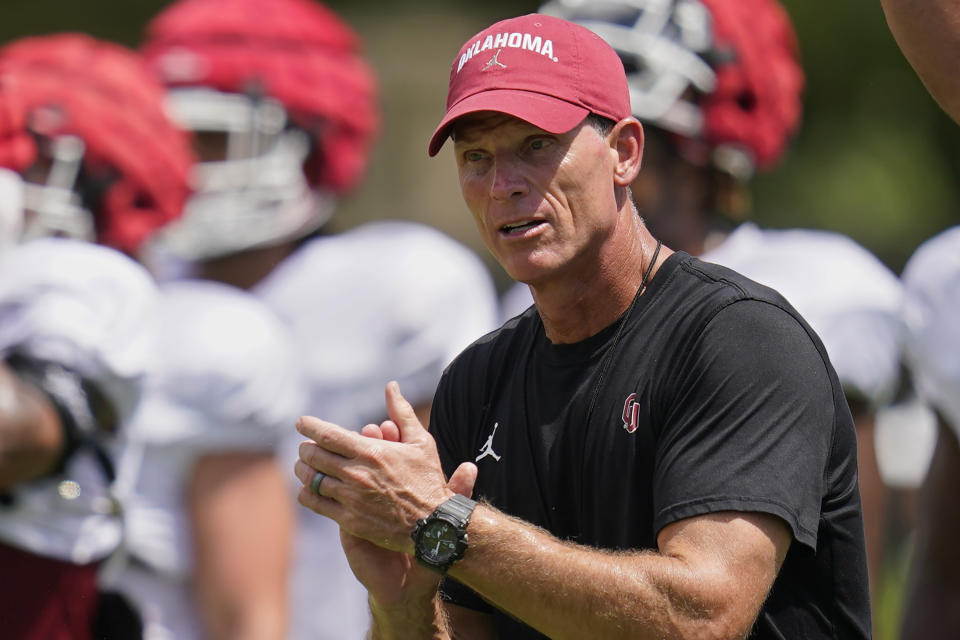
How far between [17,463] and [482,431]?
1.41 meters

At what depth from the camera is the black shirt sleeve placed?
2619mm

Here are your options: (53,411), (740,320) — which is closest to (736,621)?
(740,320)

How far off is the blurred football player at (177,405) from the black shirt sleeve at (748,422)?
2.00m

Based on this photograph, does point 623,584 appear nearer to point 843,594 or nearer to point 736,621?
point 736,621

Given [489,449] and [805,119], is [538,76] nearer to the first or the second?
[489,449]

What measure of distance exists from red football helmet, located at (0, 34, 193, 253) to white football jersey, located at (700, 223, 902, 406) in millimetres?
1920

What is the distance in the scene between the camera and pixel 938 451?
4555mm

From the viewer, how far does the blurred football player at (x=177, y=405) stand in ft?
15.2

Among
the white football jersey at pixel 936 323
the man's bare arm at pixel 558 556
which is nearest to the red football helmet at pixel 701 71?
the white football jersey at pixel 936 323

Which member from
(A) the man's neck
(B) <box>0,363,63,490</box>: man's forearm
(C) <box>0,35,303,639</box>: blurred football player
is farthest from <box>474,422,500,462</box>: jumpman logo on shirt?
(C) <box>0,35,303,639</box>: blurred football player

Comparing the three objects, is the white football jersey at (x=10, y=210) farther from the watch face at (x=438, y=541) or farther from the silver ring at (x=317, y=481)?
the watch face at (x=438, y=541)

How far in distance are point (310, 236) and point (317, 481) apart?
3.60 meters

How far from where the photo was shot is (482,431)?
3.11 meters

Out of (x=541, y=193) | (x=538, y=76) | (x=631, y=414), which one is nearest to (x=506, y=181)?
(x=541, y=193)
